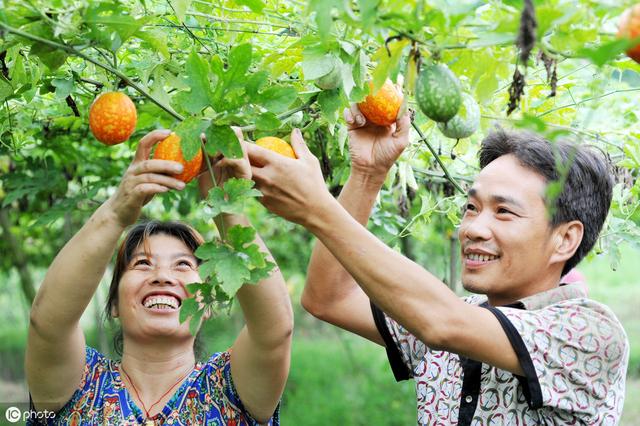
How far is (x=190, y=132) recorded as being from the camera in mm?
1562

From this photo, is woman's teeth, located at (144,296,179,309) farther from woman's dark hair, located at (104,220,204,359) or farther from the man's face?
the man's face

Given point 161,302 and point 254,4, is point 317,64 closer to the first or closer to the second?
point 254,4

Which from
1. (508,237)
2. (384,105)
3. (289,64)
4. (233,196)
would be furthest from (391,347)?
(233,196)

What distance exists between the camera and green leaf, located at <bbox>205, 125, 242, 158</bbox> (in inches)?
62.5

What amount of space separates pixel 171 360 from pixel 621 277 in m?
16.4

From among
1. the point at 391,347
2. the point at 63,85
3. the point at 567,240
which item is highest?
the point at 63,85

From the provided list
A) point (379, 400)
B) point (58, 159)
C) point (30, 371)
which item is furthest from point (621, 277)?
point (30, 371)

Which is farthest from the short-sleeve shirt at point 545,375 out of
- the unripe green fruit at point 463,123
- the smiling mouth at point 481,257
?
the unripe green fruit at point 463,123

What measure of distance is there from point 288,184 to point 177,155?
240 millimetres

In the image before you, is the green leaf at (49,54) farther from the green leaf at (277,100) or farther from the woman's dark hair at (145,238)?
the woman's dark hair at (145,238)

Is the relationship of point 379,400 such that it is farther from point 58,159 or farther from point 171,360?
point 171,360

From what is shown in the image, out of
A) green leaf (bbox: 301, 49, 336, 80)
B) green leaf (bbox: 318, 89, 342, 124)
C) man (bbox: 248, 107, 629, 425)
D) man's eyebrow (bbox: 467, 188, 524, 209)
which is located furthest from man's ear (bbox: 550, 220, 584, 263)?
green leaf (bbox: 301, 49, 336, 80)

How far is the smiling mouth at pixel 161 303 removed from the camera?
245cm

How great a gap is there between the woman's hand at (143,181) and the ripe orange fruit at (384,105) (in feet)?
1.68
